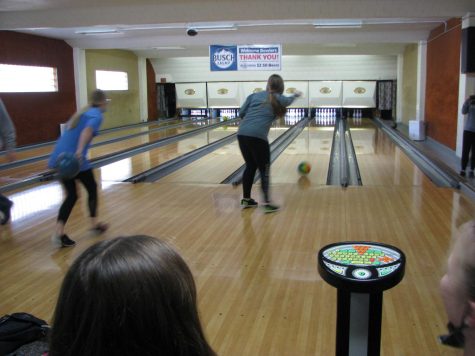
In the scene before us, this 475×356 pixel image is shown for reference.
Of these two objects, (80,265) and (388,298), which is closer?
(80,265)

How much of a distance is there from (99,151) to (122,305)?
770 cm

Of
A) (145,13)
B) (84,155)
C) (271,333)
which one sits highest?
(145,13)

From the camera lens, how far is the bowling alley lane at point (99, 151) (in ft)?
19.2

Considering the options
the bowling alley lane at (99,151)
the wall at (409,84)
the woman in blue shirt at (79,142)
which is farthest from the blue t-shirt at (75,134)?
the wall at (409,84)

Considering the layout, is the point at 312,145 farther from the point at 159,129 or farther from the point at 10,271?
the point at 10,271

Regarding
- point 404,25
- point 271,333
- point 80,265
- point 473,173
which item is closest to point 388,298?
point 271,333

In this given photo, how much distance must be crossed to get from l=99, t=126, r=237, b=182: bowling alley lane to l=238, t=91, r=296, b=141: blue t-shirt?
2.22 m

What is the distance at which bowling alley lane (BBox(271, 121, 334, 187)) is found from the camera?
569 centimetres

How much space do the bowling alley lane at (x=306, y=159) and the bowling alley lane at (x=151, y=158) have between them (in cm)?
155

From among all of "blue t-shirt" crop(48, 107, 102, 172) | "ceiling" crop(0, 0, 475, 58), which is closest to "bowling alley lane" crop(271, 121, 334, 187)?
"ceiling" crop(0, 0, 475, 58)

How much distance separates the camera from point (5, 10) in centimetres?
722

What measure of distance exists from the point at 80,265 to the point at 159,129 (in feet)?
37.0

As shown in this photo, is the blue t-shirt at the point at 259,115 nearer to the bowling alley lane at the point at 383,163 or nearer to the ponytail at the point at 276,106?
the ponytail at the point at 276,106

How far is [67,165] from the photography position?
2953 millimetres
